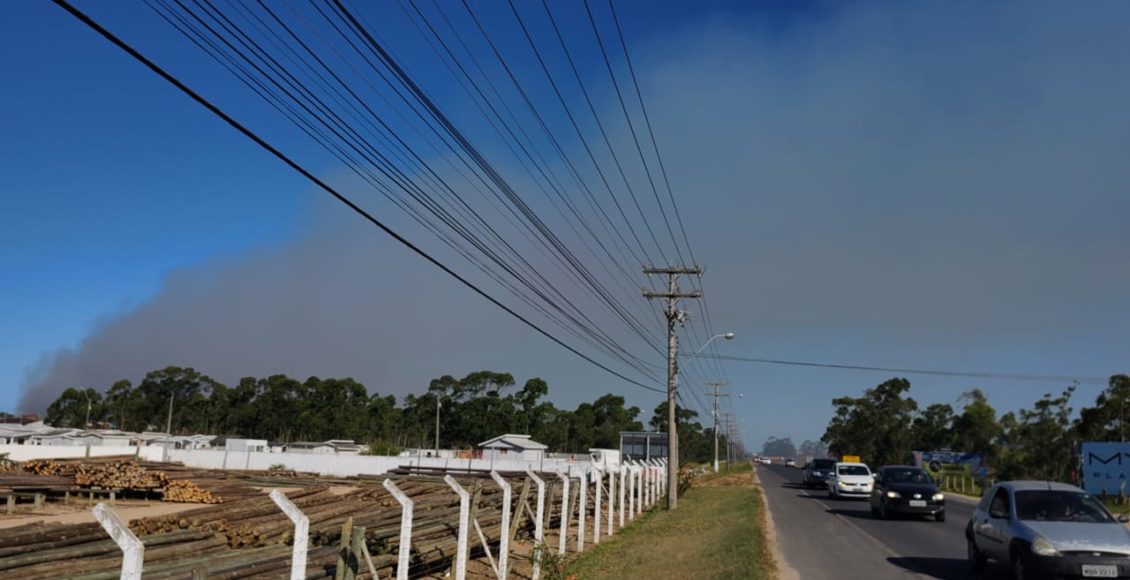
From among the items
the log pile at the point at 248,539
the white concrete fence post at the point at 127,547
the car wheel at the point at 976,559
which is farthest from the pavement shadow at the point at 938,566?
the white concrete fence post at the point at 127,547

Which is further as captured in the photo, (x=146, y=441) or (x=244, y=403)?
(x=244, y=403)

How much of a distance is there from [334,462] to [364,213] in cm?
5045

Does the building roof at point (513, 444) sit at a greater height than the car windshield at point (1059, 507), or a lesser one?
lesser

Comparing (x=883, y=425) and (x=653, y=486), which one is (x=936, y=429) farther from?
(x=653, y=486)

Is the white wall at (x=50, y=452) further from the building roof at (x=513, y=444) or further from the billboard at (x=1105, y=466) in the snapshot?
the billboard at (x=1105, y=466)

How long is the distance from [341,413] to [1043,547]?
102m

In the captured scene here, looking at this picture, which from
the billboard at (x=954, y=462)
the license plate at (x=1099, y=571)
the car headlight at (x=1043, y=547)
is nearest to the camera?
the license plate at (x=1099, y=571)

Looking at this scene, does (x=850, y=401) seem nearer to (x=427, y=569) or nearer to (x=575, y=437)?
(x=575, y=437)

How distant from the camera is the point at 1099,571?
→ 10750mm

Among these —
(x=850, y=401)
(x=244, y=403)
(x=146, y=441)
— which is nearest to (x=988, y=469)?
(x=850, y=401)

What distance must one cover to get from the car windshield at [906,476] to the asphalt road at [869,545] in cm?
120

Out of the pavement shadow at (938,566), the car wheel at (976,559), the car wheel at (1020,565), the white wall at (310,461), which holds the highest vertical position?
the car wheel at (1020,565)

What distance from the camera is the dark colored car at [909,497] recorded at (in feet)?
80.1

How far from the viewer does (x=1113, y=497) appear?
4091cm
